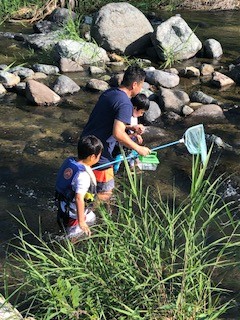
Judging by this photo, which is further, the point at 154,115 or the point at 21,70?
the point at 21,70

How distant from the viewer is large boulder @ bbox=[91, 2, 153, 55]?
1104 cm

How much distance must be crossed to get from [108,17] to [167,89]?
3.11 m

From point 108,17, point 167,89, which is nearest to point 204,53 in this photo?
point 108,17

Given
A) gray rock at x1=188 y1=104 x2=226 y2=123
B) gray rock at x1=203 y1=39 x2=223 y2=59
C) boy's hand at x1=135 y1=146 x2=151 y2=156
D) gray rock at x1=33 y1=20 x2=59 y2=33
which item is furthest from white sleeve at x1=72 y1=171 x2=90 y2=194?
gray rock at x1=33 y1=20 x2=59 y2=33

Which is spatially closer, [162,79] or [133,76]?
[133,76]

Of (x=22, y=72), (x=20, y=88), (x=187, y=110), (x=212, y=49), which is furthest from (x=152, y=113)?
(x=212, y=49)

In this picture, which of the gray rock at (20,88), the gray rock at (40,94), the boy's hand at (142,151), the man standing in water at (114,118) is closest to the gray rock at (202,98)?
the gray rock at (40,94)

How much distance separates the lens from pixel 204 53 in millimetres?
11328

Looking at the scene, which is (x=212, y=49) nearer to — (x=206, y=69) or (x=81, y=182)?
(x=206, y=69)

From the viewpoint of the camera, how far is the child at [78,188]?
14.5 feet

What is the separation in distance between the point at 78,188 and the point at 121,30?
723 centimetres

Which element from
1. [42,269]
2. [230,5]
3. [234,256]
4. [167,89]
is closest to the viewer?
[42,269]

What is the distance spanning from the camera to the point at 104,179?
17.5ft

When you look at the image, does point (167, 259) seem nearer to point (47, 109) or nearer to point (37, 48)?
point (47, 109)
